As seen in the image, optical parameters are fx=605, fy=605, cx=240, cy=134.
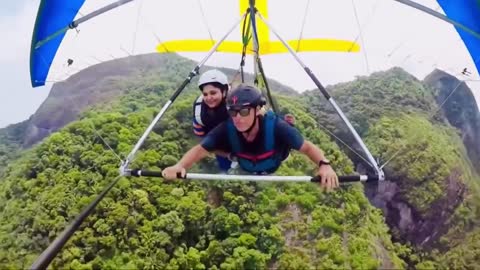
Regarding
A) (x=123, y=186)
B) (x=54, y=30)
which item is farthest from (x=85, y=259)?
(x=54, y=30)

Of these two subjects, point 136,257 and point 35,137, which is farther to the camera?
point 35,137

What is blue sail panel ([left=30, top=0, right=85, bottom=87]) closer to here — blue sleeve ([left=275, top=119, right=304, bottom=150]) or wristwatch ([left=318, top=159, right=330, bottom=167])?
blue sleeve ([left=275, top=119, right=304, bottom=150])

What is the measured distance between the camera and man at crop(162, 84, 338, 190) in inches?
126

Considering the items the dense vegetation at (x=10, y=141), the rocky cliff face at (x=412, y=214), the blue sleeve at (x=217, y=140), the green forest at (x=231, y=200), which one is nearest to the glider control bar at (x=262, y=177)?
the blue sleeve at (x=217, y=140)

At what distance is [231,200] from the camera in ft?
74.8

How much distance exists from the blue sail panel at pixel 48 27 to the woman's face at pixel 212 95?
2.14 metres

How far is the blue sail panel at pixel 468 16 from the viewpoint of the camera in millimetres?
5020

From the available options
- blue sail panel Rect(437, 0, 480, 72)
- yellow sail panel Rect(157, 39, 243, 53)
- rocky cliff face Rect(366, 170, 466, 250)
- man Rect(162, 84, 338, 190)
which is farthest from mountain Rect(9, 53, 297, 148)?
man Rect(162, 84, 338, 190)

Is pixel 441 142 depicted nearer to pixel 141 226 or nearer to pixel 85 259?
pixel 141 226

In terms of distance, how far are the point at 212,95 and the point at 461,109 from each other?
1104 inches

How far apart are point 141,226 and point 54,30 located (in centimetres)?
1535

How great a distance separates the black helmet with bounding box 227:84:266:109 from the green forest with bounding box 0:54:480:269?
629 inches

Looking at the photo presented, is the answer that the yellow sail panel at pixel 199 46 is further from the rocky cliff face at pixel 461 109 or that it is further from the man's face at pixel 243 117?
the rocky cliff face at pixel 461 109

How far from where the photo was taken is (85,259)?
18516mm
